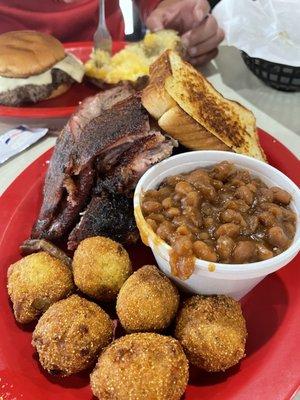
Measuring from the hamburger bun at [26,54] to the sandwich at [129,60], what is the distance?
0.22 m

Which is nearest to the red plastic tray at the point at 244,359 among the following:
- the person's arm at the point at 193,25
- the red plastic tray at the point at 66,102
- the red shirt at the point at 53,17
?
the red plastic tray at the point at 66,102

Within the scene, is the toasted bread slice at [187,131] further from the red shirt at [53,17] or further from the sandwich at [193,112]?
the red shirt at [53,17]

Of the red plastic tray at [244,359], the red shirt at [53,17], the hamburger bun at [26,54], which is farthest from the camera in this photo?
the red shirt at [53,17]

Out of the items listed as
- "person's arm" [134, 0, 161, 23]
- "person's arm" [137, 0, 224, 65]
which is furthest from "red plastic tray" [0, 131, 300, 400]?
"person's arm" [134, 0, 161, 23]

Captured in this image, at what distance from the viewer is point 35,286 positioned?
1.39 meters

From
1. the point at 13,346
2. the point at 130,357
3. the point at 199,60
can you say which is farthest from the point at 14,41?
the point at 130,357

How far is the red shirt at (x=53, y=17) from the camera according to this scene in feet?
10.8

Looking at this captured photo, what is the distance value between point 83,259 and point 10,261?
1.10 ft

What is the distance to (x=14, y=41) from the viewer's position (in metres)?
2.66

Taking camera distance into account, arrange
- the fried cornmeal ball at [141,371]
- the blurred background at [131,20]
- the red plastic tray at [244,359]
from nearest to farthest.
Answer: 1. the fried cornmeal ball at [141,371]
2. the red plastic tray at [244,359]
3. the blurred background at [131,20]

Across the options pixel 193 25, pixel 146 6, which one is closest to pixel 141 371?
pixel 193 25

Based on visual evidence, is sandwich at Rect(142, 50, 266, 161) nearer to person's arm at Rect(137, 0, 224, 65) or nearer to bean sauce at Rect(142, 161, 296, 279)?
bean sauce at Rect(142, 161, 296, 279)

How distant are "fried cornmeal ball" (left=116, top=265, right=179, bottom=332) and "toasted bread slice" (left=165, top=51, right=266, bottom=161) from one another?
68cm

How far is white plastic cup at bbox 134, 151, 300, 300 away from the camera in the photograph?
128cm
